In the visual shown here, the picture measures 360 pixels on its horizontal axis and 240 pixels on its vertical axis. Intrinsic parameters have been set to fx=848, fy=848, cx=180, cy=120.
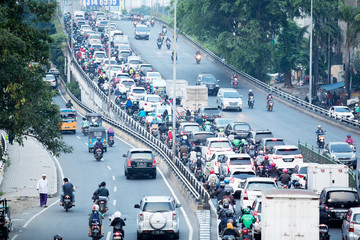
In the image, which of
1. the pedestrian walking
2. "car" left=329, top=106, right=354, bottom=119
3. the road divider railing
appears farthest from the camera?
"car" left=329, top=106, right=354, bottom=119

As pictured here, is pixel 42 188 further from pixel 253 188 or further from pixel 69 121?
pixel 69 121

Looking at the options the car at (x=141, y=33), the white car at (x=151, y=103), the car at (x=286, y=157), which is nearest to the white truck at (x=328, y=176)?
the car at (x=286, y=157)

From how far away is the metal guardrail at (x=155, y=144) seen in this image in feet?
114

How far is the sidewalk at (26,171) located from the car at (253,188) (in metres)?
11.0

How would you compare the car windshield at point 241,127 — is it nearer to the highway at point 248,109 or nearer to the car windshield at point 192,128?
the car windshield at point 192,128

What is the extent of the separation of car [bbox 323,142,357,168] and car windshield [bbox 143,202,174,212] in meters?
16.6

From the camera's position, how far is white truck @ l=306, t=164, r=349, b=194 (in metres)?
33.9

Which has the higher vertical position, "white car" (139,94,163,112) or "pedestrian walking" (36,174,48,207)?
"white car" (139,94,163,112)

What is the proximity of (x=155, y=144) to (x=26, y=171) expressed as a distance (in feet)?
28.2

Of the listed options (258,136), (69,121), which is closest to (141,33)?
(69,121)

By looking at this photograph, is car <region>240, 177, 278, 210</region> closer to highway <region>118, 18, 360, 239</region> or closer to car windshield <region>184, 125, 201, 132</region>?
highway <region>118, 18, 360, 239</region>

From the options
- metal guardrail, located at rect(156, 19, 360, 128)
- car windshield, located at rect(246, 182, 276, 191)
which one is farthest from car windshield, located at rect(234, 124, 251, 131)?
car windshield, located at rect(246, 182, 276, 191)

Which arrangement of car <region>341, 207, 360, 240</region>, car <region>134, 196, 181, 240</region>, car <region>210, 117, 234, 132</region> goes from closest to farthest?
car <region>341, 207, 360, 240</region> → car <region>134, 196, 181, 240</region> → car <region>210, 117, 234, 132</region>

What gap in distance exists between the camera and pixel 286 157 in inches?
1588
